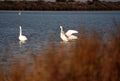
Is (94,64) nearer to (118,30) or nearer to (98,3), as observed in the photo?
(118,30)

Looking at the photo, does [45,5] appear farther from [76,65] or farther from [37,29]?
[76,65]

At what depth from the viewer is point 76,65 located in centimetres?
585

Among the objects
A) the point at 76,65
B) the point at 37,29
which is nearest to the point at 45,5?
the point at 37,29

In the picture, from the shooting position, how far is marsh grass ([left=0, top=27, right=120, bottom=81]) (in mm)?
5812

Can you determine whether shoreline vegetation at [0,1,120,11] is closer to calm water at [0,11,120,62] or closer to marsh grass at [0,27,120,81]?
calm water at [0,11,120,62]

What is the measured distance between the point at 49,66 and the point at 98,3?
13500 cm

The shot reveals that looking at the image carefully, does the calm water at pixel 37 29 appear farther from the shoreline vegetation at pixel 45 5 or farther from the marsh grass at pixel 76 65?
the shoreline vegetation at pixel 45 5

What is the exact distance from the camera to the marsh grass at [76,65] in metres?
5.81

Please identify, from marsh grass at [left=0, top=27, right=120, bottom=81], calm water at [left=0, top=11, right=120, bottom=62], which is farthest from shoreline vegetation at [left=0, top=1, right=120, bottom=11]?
marsh grass at [left=0, top=27, right=120, bottom=81]

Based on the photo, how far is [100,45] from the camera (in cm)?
653

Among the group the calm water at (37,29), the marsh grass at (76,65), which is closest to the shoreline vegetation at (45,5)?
the calm water at (37,29)

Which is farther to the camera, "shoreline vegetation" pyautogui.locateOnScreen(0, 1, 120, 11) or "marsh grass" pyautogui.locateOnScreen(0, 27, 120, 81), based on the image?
"shoreline vegetation" pyautogui.locateOnScreen(0, 1, 120, 11)

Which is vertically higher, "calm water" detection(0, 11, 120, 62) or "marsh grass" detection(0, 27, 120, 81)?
"marsh grass" detection(0, 27, 120, 81)

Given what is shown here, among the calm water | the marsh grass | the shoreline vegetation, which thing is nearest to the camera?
the marsh grass
